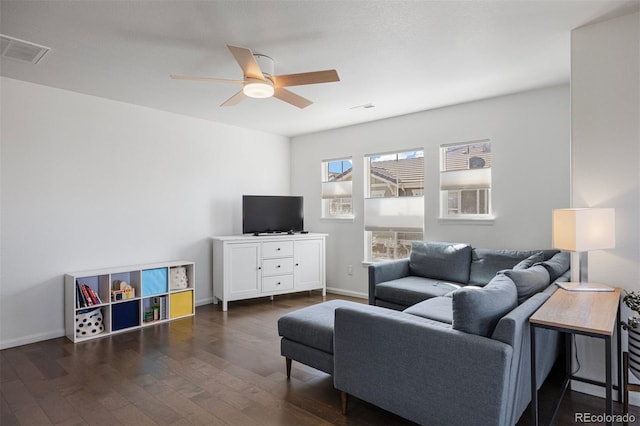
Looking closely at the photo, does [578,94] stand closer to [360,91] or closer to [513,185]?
[513,185]

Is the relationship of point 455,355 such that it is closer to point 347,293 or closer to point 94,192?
point 347,293

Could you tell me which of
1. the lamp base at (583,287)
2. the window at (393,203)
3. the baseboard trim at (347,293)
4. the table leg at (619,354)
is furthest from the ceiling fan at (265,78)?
the baseboard trim at (347,293)

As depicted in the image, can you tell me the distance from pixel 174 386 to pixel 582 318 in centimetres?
269

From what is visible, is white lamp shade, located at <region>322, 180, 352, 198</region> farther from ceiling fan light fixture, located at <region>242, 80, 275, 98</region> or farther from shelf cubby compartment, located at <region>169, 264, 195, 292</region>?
ceiling fan light fixture, located at <region>242, 80, 275, 98</region>

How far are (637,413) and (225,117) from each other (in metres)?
5.02

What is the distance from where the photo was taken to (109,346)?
11.5ft

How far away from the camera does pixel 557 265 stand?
2.94 metres

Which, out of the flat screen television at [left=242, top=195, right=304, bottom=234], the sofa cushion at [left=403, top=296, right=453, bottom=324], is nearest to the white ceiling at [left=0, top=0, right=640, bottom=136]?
the flat screen television at [left=242, top=195, right=304, bottom=234]

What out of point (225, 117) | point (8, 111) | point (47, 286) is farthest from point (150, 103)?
point (47, 286)

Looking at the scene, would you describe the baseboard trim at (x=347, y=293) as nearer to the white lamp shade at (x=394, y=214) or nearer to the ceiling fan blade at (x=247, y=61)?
the white lamp shade at (x=394, y=214)

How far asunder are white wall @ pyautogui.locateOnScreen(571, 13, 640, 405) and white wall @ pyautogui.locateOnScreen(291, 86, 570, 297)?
128 cm

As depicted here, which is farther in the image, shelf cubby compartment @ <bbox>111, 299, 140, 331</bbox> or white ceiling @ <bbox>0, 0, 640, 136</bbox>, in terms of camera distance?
shelf cubby compartment @ <bbox>111, 299, 140, 331</bbox>

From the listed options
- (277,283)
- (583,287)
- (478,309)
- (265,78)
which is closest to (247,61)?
(265,78)

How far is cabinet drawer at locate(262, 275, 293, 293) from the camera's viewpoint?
200 inches
